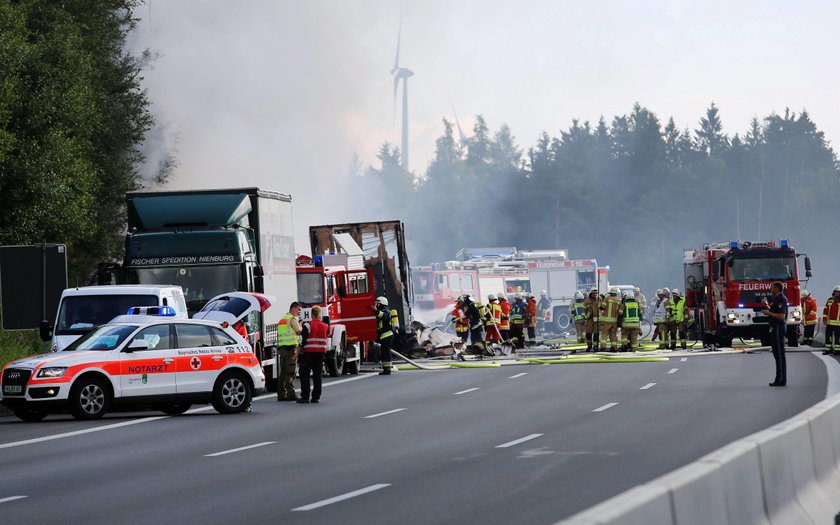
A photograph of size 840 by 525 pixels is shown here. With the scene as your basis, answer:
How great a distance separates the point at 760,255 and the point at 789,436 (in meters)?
34.3

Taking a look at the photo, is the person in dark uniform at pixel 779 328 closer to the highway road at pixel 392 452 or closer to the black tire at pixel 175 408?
the highway road at pixel 392 452

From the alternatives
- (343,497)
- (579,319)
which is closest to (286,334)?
(343,497)

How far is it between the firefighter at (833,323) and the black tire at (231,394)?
55.7 feet

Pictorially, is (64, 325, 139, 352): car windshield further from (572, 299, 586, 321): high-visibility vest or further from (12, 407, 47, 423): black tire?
(572, 299, 586, 321): high-visibility vest

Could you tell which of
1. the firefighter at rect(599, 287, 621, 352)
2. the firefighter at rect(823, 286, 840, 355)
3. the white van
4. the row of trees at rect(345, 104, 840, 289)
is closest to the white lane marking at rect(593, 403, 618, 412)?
the white van

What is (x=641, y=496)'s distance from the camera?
5895 mm

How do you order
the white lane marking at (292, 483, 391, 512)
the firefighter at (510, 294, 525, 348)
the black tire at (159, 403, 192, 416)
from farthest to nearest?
the firefighter at (510, 294, 525, 348) < the black tire at (159, 403, 192, 416) < the white lane marking at (292, 483, 391, 512)

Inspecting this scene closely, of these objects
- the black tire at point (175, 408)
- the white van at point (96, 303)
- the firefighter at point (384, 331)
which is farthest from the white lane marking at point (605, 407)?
the firefighter at point (384, 331)

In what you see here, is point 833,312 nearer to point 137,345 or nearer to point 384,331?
point 384,331

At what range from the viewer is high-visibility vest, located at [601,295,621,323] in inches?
1581

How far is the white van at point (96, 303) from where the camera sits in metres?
24.3

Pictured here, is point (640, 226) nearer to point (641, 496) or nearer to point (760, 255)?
point (760, 255)

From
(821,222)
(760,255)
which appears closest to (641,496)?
(760,255)

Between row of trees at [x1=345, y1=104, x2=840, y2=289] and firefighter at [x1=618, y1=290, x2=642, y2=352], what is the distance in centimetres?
9269
